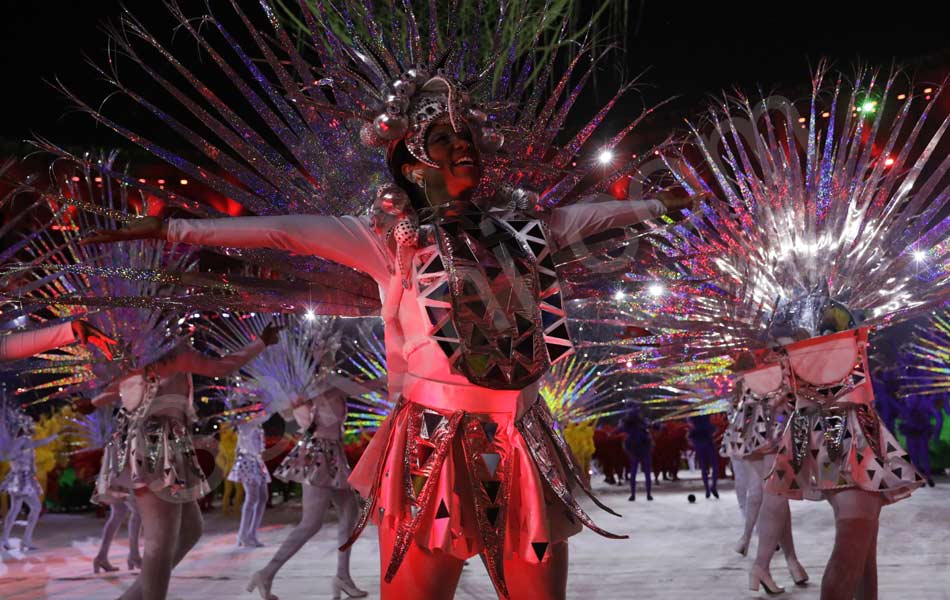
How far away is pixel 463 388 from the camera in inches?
81.6

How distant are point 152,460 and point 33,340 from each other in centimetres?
86

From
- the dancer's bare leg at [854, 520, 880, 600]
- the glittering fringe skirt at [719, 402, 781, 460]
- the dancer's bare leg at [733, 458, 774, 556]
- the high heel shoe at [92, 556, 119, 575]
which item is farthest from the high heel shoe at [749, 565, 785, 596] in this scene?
the high heel shoe at [92, 556, 119, 575]

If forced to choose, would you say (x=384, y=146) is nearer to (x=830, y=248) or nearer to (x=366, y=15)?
(x=366, y=15)

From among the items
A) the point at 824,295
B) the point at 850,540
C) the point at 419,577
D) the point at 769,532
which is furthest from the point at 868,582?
the point at 419,577

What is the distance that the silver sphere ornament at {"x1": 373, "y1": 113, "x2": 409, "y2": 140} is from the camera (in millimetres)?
2299

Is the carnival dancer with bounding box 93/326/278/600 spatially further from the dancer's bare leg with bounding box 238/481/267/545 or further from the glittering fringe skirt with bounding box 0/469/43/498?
the glittering fringe skirt with bounding box 0/469/43/498

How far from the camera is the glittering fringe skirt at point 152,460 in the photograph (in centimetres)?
396

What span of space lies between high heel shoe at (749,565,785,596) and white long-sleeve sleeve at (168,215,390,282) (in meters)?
3.34

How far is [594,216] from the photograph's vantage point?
2.42m

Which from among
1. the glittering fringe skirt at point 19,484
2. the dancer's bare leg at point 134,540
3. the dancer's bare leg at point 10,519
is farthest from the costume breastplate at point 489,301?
the glittering fringe skirt at point 19,484

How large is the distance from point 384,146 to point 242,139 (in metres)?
0.50

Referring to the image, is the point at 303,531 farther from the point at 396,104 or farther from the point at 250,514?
the point at 396,104

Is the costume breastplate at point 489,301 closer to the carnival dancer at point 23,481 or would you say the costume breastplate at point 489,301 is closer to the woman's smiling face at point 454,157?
the woman's smiling face at point 454,157

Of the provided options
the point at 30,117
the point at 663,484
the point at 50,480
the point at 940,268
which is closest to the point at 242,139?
the point at 940,268
